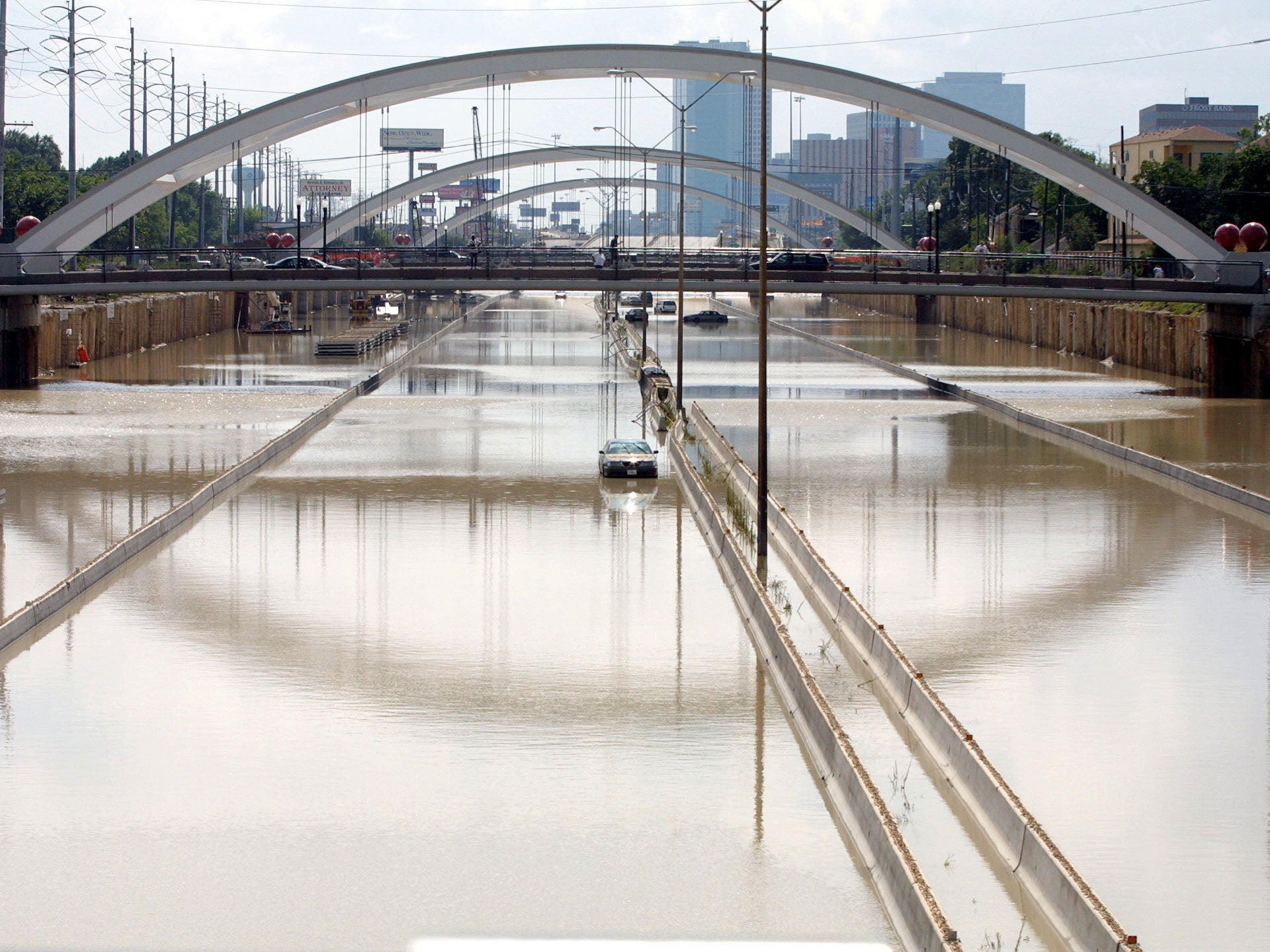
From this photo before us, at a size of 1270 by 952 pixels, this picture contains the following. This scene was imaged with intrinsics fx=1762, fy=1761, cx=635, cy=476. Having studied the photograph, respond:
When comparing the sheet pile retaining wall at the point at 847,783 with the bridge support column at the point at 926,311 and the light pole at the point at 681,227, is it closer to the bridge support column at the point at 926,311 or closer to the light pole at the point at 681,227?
the light pole at the point at 681,227

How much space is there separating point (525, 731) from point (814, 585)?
326 inches

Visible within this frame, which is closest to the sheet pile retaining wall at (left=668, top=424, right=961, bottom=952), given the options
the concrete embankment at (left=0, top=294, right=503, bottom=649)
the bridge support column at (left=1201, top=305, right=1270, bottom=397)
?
the concrete embankment at (left=0, top=294, right=503, bottom=649)

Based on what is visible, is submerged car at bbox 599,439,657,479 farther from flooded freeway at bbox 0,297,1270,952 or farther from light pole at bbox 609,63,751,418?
light pole at bbox 609,63,751,418

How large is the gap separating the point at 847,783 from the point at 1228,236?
4920 centimetres

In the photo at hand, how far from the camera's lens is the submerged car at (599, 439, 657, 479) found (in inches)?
1500

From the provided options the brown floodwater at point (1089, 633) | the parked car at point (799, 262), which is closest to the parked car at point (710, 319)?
the parked car at point (799, 262)

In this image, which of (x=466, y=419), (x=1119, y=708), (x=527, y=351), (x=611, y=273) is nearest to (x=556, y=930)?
(x=1119, y=708)

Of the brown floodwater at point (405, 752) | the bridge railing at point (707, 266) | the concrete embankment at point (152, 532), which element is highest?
the bridge railing at point (707, 266)

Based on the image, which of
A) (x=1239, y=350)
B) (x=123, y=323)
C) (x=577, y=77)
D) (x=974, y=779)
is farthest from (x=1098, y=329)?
(x=974, y=779)

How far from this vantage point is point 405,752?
17.3 metres

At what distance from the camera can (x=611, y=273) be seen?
57844 millimetres

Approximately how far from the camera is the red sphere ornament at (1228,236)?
196ft

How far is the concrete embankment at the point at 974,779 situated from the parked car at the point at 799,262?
40.5 metres

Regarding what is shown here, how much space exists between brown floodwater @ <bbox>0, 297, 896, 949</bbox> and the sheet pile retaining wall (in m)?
0.24
